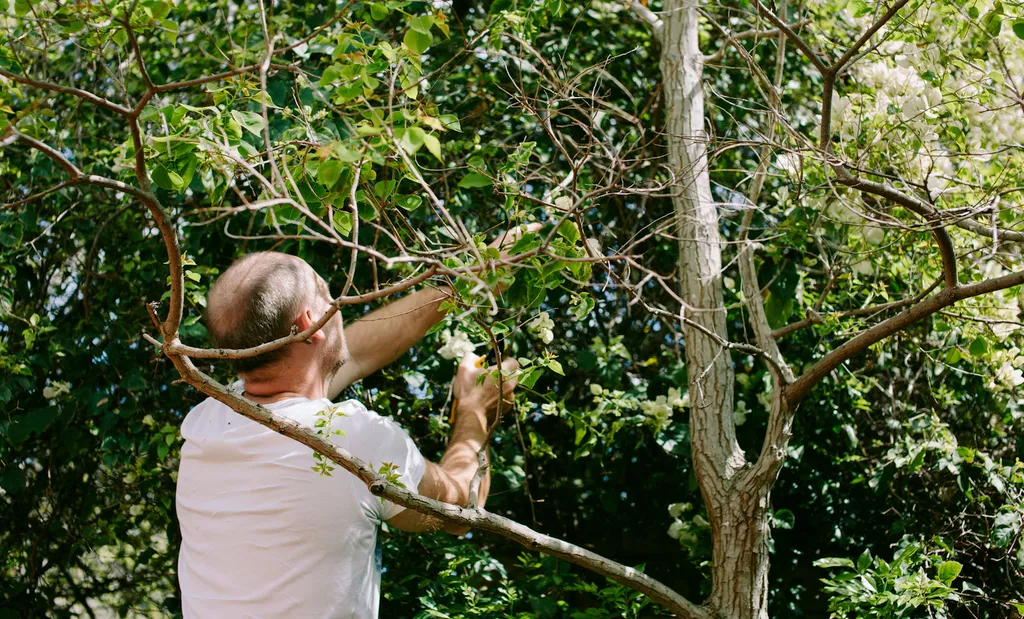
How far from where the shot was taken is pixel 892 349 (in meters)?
3.22

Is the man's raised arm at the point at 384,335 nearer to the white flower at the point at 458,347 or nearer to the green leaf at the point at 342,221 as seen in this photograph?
the white flower at the point at 458,347

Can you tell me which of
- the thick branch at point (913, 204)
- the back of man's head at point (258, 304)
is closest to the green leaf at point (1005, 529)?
the thick branch at point (913, 204)

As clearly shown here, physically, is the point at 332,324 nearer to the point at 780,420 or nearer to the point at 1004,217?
the point at 780,420

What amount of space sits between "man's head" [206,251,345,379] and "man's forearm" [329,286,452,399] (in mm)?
270

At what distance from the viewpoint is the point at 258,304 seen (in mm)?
2025

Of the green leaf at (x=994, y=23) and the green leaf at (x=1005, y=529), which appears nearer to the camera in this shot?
the green leaf at (x=994, y=23)

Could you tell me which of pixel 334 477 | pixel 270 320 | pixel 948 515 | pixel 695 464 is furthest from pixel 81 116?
pixel 948 515

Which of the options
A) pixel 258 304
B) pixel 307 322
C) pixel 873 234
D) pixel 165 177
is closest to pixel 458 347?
pixel 307 322

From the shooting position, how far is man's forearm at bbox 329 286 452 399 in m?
2.39

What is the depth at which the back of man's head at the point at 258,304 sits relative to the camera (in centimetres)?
202

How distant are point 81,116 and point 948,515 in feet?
10.8

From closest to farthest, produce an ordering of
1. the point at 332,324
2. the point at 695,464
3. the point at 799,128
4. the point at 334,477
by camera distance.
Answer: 1. the point at 334,477
2. the point at 332,324
3. the point at 695,464
4. the point at 799,128

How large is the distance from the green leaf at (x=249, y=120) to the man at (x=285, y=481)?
0.97 feet

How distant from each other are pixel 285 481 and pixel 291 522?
86mm
